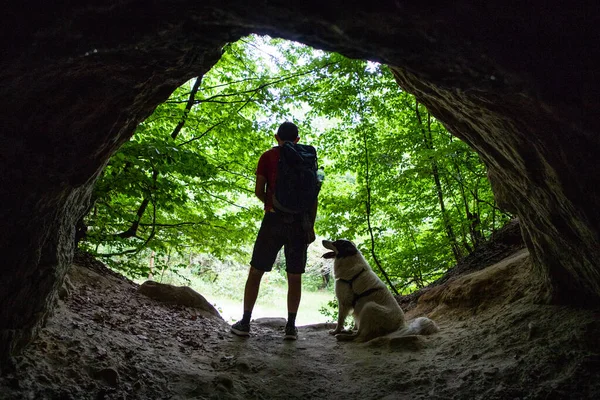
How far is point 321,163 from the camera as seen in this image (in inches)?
372

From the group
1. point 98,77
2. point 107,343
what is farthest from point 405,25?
point 107,343

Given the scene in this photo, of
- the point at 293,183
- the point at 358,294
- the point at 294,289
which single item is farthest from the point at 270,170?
the point at 358,294

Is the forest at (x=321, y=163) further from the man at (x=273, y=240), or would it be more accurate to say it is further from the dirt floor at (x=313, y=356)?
the dirt floor at (x=313, y=356)

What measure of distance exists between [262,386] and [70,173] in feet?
7.75

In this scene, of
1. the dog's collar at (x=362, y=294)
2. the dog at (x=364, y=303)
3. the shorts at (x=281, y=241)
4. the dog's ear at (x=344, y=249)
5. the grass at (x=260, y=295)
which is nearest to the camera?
the shorts at (x=281, y=241)

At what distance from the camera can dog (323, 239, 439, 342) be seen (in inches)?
188

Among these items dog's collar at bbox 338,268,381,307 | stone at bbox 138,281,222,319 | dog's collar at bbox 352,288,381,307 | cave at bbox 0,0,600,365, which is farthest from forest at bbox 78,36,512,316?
cave at bbox 0,0,600,365

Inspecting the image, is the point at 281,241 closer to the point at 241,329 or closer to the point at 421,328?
the point at 241,329

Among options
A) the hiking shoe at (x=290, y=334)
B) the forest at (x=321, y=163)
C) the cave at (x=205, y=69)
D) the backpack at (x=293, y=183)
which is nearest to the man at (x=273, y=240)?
the backpack at (x=293, y=183)

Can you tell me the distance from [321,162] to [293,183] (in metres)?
4.96

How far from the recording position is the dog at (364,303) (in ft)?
15.7

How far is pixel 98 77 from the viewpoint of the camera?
2338 mm

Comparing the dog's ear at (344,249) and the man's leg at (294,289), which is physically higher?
the dog's ear at (344,249)

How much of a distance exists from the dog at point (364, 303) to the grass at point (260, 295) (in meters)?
14.3
